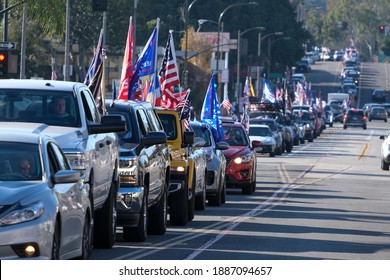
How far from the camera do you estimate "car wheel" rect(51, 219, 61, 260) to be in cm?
1233

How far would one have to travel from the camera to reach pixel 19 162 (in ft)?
42.3

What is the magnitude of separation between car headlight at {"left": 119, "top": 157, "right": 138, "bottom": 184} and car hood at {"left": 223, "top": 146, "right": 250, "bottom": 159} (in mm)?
13501

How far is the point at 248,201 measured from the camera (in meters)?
29.1

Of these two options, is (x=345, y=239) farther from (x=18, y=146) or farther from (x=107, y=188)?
(x=18, y=146)

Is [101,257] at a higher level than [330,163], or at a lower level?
higher

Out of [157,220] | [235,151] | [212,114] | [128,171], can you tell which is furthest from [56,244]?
[212,114]

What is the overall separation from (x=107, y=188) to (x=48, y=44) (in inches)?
2817

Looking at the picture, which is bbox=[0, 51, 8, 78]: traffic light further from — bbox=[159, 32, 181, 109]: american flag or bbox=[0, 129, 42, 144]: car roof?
bbox=[0, 129, 42, 144]: car roof

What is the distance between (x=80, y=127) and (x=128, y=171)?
2090mm

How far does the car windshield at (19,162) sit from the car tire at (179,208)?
8.68m

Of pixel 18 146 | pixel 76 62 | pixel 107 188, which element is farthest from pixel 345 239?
pixel 76 62

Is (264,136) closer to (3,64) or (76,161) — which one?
(3,64)

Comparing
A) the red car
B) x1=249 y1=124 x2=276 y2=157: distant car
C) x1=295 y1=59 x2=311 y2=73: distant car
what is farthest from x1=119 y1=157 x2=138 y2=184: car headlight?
x1=295 y1=59 x2=311 y2=73: distant car

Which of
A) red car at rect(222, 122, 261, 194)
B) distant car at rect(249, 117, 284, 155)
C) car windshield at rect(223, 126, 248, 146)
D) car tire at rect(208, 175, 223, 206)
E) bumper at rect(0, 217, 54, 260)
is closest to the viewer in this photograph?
bumper at rect(0, 217, 54, 260)
